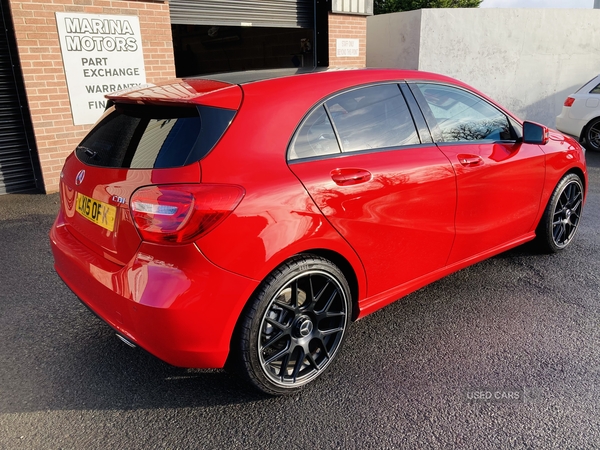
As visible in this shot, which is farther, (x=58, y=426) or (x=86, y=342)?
(x=86, y=342)

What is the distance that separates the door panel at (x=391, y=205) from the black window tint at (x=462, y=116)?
0.94 feet

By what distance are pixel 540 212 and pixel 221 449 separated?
10.4 feet

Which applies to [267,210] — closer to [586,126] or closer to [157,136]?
A: [157,136]

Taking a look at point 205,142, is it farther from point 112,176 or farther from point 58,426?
point 58,426

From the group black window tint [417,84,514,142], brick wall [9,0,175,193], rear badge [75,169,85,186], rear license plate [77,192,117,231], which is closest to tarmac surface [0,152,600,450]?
rear license plate [77,192,117,231]

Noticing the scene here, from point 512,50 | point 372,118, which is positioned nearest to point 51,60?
point 372,118

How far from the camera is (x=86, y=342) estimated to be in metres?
3.21

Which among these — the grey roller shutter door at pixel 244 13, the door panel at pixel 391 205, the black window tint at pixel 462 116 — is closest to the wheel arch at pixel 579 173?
the black window tint at pixel 462 116

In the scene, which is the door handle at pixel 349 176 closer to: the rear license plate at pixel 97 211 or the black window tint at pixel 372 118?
the black window tint at pixel 372 118

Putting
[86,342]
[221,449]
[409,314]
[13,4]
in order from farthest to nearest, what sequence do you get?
[13,4], [409,314], [86,342], [221,449]

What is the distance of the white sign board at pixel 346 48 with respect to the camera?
32.6ft

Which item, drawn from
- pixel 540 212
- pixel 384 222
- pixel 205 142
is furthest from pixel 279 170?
pixel 540 212

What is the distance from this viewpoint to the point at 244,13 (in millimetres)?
8758

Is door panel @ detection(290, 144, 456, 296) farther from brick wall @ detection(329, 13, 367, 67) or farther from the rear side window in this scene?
brick wall @ detection(329, 13, 367, 67)
